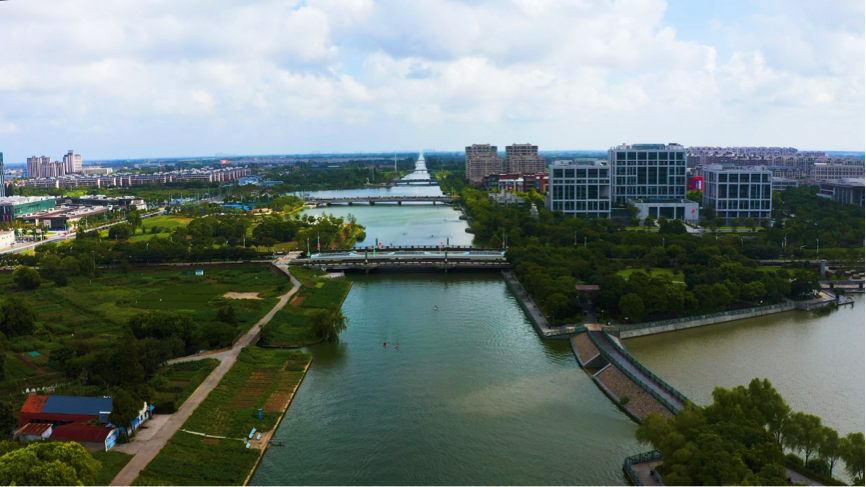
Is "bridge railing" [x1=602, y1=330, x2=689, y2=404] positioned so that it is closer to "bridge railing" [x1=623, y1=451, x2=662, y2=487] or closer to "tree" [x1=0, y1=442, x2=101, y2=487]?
"bridge railing" [x1=623, y1=451, x2=662, y2=487]

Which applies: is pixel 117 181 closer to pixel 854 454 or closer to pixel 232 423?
pixel 232 423

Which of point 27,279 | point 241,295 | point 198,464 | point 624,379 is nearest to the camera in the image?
point 198,464

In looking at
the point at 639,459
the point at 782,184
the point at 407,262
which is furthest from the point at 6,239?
the point at 782,184

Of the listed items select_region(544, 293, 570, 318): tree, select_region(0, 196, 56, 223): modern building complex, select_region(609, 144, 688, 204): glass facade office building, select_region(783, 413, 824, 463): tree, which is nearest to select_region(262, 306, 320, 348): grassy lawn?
select_region(544, 293, 570, 318): tree

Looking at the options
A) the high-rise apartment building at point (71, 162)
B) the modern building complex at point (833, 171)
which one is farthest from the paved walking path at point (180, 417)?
the high-rise apartment building at point (71, 162)

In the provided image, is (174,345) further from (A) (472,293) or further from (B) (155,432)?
(A) (472,293)

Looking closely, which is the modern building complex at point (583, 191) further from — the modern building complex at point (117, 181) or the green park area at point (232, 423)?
the modern building complex at point (117, 181)
